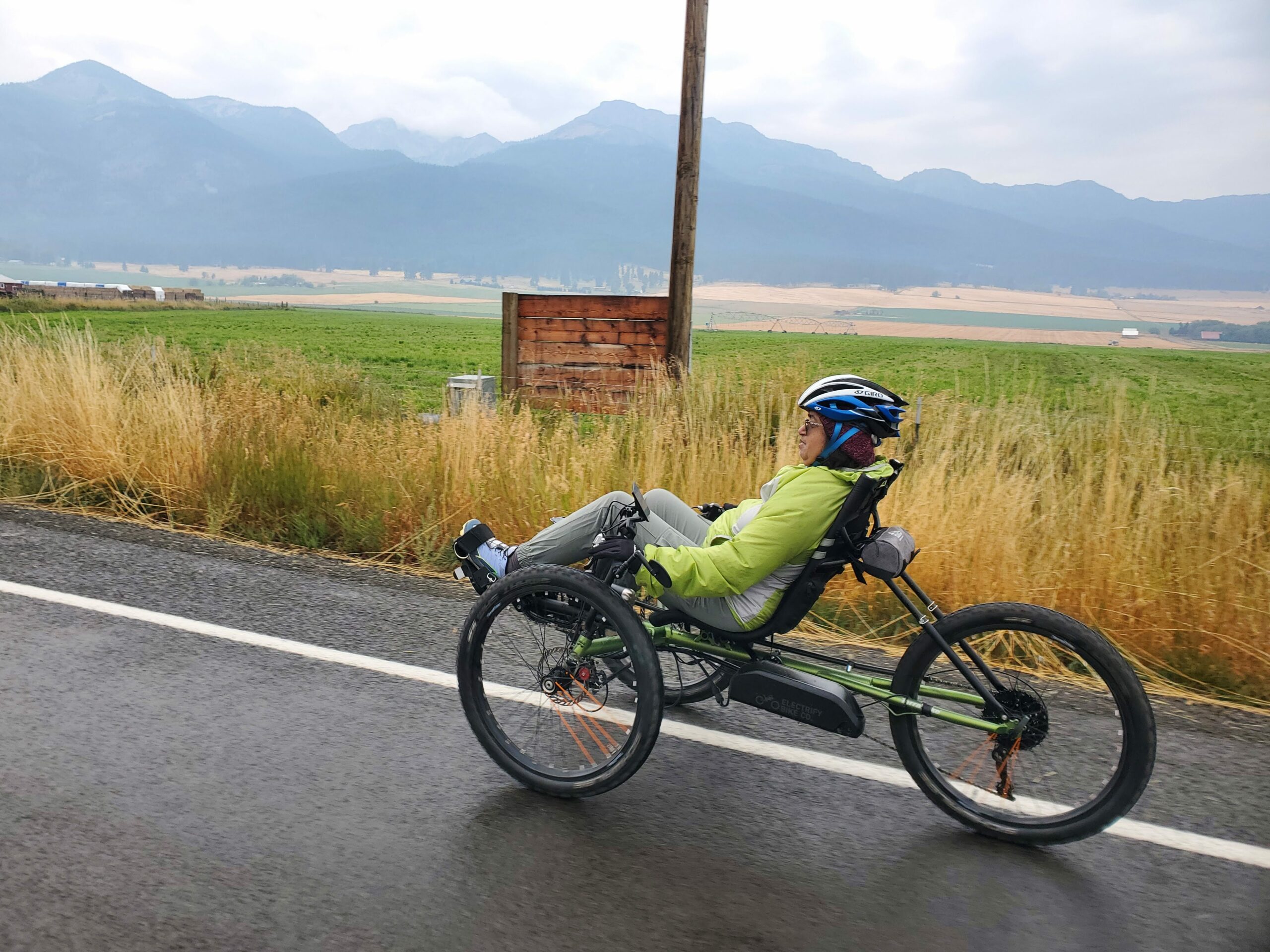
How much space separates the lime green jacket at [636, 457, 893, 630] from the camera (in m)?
2.89

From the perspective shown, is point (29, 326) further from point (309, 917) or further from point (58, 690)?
point (309, 917)

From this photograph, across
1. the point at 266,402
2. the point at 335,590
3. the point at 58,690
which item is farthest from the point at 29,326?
the point at 58,690

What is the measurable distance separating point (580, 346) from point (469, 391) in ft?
11.9

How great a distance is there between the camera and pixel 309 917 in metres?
2.36

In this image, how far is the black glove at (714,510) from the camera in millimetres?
3539

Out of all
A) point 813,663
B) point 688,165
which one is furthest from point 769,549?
point 688,165

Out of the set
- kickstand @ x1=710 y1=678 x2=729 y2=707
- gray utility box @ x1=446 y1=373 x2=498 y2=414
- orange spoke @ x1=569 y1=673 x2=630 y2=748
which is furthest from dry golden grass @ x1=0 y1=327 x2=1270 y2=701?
orange spoke @ x1=569 y1=673 x2=630 y2=748

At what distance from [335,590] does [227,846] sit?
8.98 ft

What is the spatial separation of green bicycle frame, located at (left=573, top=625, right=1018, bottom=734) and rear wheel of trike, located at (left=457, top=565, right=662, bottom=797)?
4 cm

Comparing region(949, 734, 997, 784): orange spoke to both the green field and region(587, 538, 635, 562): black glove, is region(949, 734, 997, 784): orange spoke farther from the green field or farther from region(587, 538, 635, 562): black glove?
the green field

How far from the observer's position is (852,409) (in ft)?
9.62

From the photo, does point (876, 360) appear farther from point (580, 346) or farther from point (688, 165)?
point (688, 165)

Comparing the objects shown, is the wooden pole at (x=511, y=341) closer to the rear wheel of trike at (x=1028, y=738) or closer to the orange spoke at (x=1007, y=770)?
the rear wheel of trike at (x=1028, y=738)

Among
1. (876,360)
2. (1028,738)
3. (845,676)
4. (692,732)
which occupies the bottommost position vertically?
(876,360)
